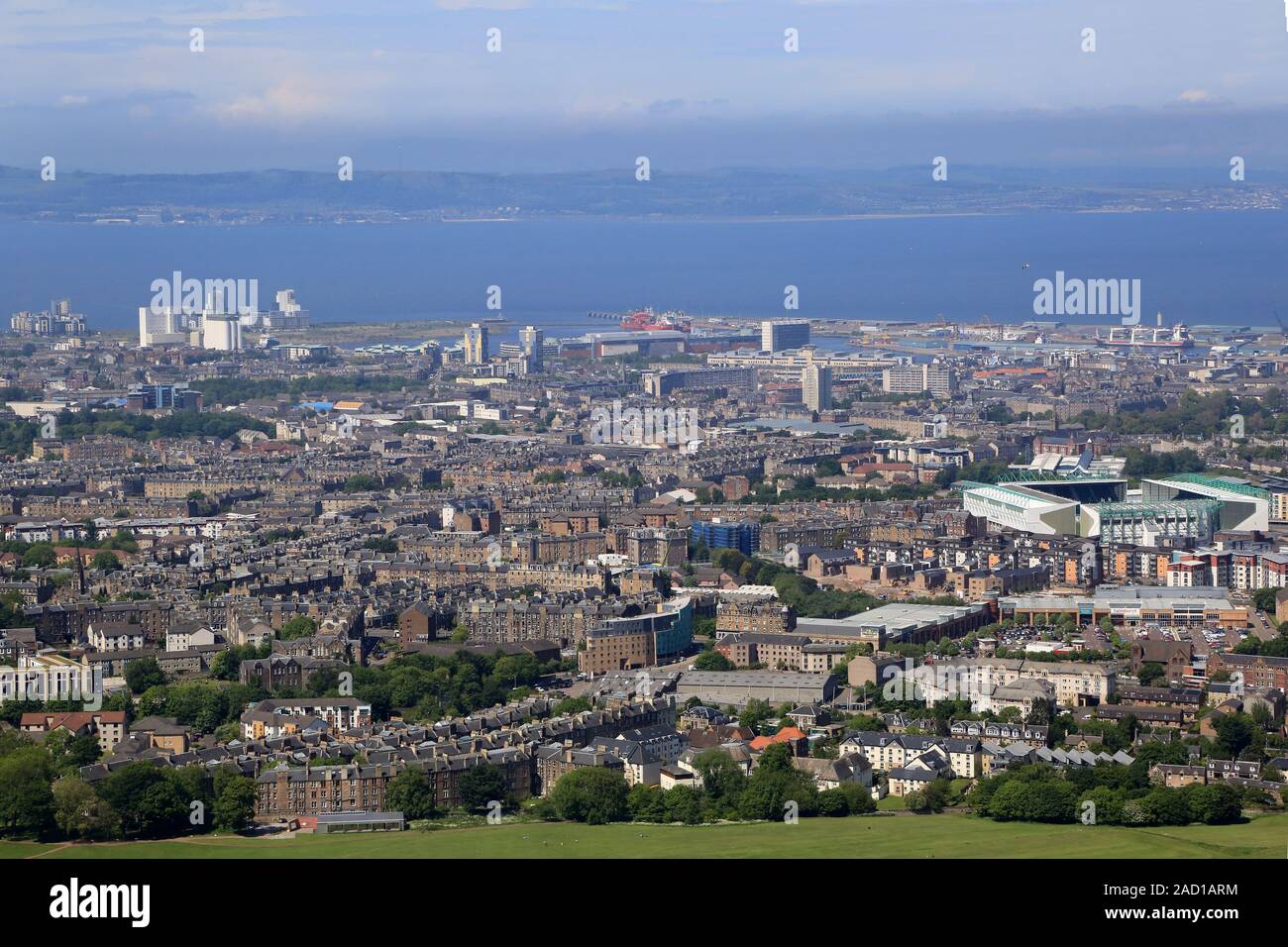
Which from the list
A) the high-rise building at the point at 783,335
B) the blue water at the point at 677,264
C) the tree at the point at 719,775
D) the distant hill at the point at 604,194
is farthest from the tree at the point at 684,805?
the distant hill at the point at 604,194

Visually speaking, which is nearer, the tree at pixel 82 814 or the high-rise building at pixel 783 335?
the tree at pixel 82 814

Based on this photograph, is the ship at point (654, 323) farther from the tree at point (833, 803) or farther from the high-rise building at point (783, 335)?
the tree at point (833, 803)

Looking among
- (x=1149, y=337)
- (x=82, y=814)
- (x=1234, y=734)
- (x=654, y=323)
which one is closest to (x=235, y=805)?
(x=82, y=814)

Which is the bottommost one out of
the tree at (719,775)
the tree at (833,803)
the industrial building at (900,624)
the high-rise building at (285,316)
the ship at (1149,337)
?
the industrial building at (900,624)

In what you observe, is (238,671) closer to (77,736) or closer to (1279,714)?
(77,736)

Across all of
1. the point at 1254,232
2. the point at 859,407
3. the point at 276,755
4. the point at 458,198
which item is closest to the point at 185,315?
the point at 859,407

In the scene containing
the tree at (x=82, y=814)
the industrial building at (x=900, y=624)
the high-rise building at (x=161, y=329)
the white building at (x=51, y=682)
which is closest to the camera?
the tree at (x=82, y=814)
